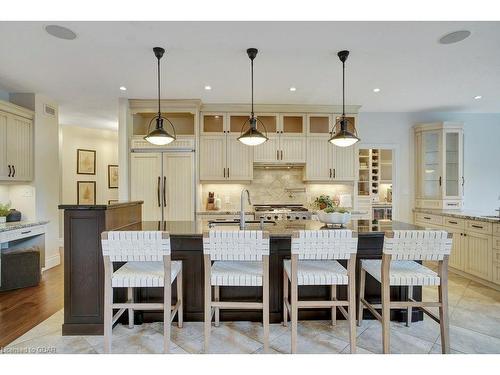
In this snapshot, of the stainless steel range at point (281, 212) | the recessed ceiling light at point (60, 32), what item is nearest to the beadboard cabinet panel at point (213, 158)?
the stainless steel range at point (281, 212)

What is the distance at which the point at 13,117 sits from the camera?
3.99 meters

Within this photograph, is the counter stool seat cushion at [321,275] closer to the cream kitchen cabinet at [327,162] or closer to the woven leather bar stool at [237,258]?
the woven leather bar stool at [237,258]

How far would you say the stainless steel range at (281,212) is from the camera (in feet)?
14.8

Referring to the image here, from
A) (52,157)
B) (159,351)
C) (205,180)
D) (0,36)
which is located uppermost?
(0,36)

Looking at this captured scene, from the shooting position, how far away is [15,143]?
403cm

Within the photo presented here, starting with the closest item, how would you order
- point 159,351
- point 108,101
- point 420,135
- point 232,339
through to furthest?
point 159,351 < point 232,339 < point 108,101 < point 420,135

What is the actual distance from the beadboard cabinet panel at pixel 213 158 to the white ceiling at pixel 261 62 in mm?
677

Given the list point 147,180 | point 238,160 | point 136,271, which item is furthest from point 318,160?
point 136,271

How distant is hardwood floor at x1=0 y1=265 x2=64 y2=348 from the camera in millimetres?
2635

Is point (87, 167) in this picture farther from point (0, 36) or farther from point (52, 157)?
point (0, 36)

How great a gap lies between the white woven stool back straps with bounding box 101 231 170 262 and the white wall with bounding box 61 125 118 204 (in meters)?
5.07

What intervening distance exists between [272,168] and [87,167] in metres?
4.40

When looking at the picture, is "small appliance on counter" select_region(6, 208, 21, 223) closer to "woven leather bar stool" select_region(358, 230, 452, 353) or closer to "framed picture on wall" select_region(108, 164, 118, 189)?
"framed picture on wall" select_region(108, 164, 118, 189)
